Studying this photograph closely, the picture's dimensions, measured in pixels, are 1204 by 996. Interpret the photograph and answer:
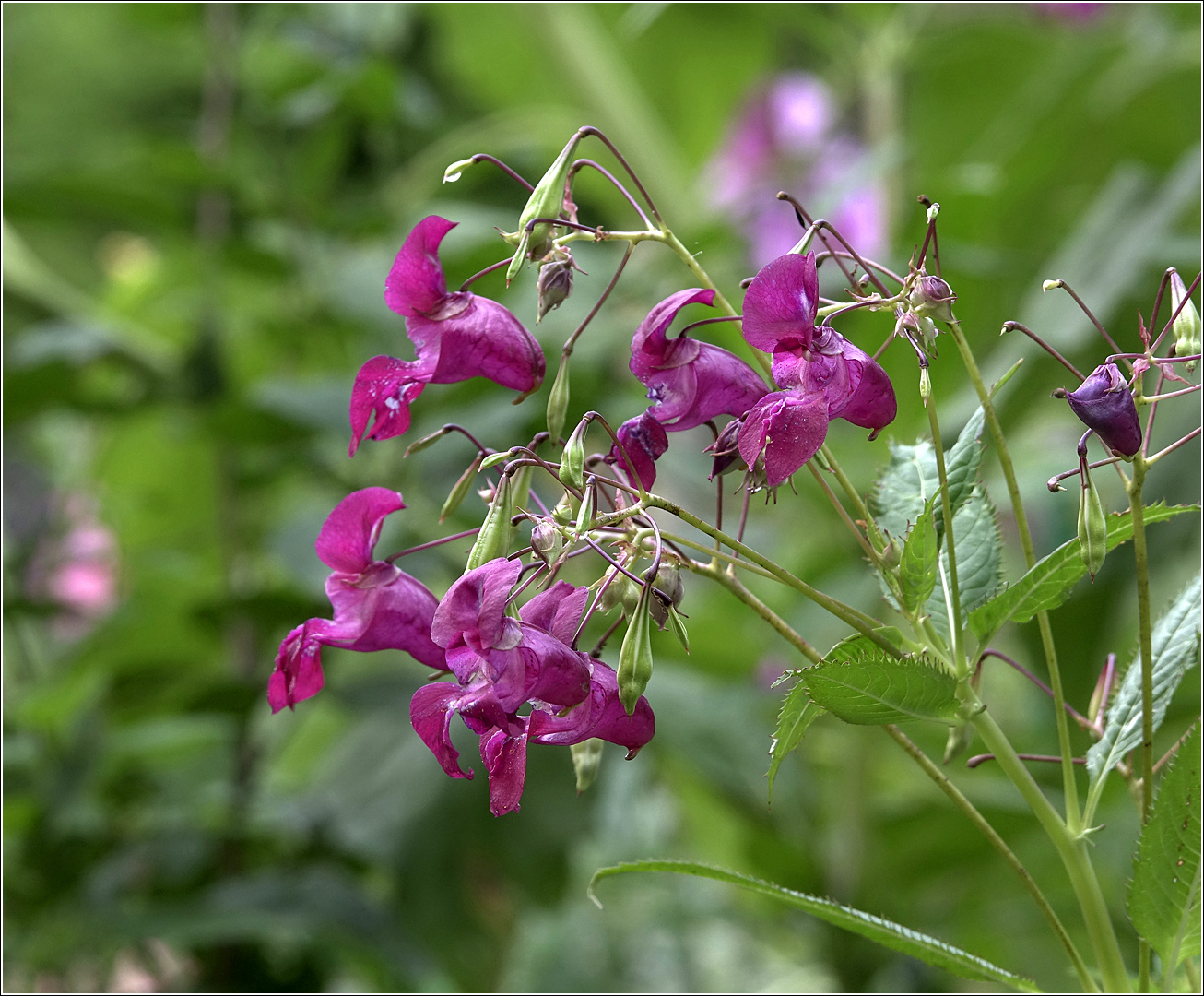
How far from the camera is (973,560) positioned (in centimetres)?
27

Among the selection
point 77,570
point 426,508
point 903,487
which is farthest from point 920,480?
point 77,570

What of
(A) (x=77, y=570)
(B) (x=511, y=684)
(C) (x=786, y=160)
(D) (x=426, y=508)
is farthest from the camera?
(C) (x=786, y=160)

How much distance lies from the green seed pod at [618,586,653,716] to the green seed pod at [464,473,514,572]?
0.03 metres

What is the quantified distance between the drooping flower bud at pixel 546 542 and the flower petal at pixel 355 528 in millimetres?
45

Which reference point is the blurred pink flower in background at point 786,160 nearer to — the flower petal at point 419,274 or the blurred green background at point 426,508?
the blurred green background at point 426,508

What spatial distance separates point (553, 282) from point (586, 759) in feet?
0.31

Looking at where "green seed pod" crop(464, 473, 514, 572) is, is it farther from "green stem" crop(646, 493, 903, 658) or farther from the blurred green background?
the blurred green background

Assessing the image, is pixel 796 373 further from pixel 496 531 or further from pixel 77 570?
pixel 77 570

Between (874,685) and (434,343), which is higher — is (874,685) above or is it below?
below

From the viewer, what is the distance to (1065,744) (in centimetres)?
24

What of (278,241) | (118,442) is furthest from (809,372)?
(118,442)

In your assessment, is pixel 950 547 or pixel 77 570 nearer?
pixel 950 547

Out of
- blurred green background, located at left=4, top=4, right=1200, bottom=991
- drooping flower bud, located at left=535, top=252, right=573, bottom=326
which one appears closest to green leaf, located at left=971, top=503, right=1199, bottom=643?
drooping flower bud, located at left=535, top=252, right=573, bottom=326

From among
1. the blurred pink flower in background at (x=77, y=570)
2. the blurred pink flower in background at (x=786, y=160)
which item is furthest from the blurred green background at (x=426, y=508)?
the blurred pink flower in background at (x=786, y=160)
